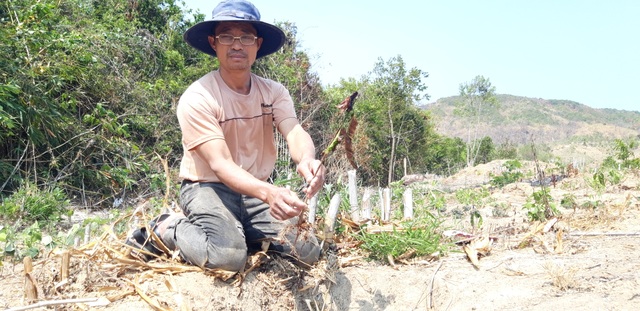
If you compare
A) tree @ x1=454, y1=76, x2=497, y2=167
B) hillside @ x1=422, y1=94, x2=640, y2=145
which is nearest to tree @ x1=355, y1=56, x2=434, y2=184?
tree @ x1=454, y1=76, x2=497, y2=167

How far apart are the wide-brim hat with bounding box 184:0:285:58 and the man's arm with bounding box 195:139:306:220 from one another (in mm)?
696

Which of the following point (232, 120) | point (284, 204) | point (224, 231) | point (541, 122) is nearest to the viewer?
point (284, 204)

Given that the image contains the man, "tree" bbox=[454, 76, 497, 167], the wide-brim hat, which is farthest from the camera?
"tree" bbox=[454, 76, 497, 167]

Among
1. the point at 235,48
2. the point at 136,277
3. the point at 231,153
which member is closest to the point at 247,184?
the point at 231,153

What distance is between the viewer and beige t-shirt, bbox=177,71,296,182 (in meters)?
2.76

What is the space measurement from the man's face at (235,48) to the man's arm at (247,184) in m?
0.50

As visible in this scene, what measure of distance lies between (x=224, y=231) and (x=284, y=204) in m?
0.52

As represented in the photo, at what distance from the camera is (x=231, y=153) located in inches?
118

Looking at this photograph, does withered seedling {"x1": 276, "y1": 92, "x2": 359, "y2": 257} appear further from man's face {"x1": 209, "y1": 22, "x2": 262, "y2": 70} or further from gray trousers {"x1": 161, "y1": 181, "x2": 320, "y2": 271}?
man's face {"x1": 209, "y1": 22, "x2": 262, "y2": 70}

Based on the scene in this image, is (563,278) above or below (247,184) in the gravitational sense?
below

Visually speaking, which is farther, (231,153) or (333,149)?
(231,153)

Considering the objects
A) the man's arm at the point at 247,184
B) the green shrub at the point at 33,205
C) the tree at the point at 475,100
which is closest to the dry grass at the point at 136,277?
the man's arm at the point at 247,184

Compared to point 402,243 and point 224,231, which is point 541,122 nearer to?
point 402,243

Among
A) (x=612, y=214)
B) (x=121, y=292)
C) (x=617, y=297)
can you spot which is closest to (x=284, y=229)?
(x=121, y=292)
